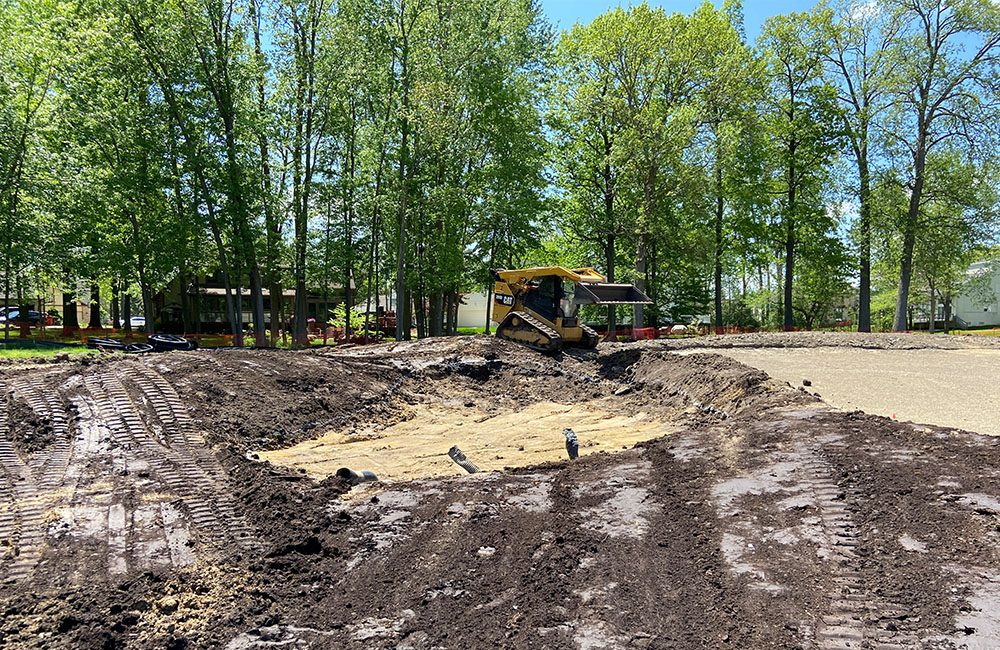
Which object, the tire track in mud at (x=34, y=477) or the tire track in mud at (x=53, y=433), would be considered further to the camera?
the tire track in mud at (x=53, y=433)

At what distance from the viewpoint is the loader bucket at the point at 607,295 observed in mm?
14242

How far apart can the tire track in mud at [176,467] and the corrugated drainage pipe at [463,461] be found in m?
2.56

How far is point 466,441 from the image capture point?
859 centimetres

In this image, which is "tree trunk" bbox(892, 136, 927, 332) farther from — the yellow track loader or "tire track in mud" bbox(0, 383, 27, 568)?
"tire track in mud" bbox(0, 383, 27, 568)

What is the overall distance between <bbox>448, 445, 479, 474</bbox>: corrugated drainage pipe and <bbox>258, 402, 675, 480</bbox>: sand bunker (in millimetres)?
94

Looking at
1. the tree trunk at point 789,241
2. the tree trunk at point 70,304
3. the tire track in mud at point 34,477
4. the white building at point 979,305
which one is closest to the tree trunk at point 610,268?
the tree trunk at point 789,241

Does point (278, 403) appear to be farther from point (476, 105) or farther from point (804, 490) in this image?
point (476, 105)

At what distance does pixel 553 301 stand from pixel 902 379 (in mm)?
8133

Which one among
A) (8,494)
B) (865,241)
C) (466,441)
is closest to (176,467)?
(8,494)

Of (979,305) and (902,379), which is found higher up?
(979,305)

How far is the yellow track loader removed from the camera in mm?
14742

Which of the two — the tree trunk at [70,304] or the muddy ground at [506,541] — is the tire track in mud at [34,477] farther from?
the tree trunk at [70,304]

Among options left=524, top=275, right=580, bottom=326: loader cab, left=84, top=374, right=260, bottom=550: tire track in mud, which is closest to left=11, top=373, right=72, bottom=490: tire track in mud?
left=84, top=374, right=260, bottom=550: tire track in mud

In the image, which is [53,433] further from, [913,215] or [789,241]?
[913,215]
